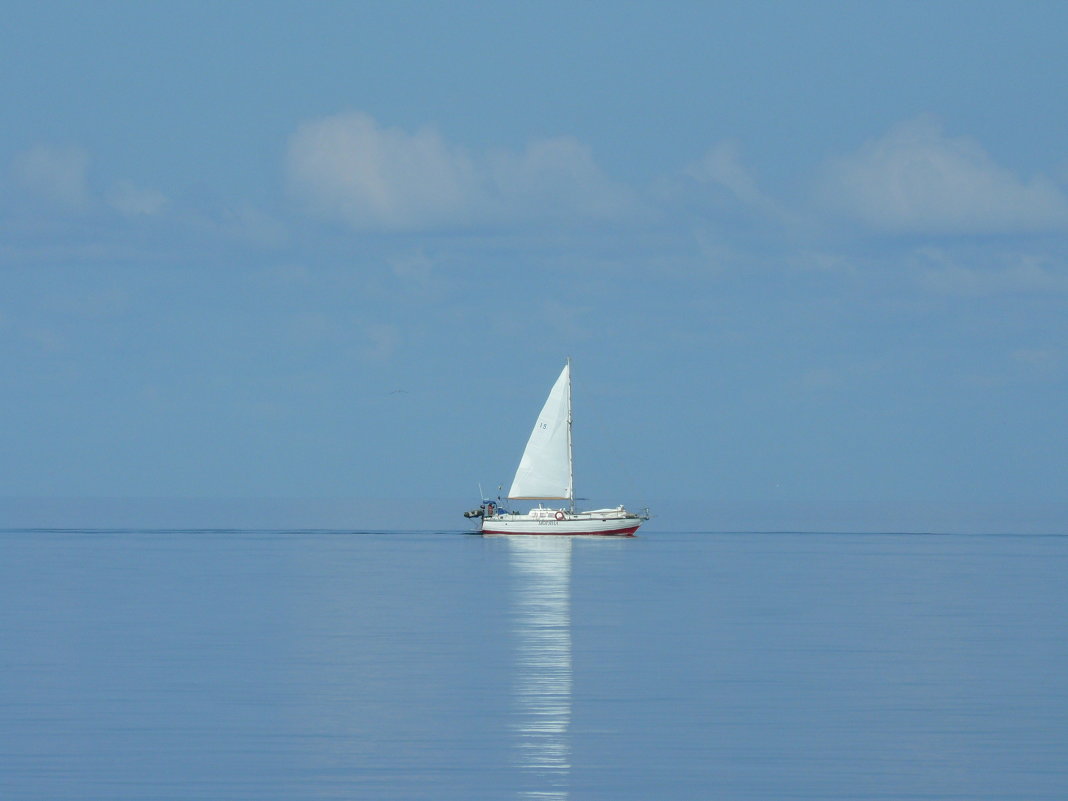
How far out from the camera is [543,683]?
182 ft

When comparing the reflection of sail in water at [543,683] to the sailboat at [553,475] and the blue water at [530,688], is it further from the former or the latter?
the sailboat at [553,475]

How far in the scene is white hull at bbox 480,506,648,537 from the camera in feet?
521

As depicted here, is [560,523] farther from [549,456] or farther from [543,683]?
[543,683]

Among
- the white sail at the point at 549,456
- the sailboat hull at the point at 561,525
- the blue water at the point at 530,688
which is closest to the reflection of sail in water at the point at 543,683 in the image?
the blue water at the point at 530,688

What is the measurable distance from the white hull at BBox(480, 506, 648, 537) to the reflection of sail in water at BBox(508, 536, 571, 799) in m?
42.4

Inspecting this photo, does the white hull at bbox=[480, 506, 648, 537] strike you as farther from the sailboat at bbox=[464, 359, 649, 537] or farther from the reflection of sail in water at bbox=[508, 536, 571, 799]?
the reflection of sail in water at bbox=[508, 536, 571, 799]

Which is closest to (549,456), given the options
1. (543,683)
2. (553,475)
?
(553,475)

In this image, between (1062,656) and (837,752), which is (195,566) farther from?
(837,752)

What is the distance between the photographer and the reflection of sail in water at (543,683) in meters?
40.4

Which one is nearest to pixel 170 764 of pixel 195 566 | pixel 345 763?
pixel 345 763

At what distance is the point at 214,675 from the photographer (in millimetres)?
57812

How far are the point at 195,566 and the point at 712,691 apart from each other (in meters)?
81.5

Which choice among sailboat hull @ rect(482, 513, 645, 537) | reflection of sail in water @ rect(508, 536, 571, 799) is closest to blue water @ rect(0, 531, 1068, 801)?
reflection of sail in water @ rect(508, 536, 571, 799)

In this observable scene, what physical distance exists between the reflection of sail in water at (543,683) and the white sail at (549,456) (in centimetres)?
4623
